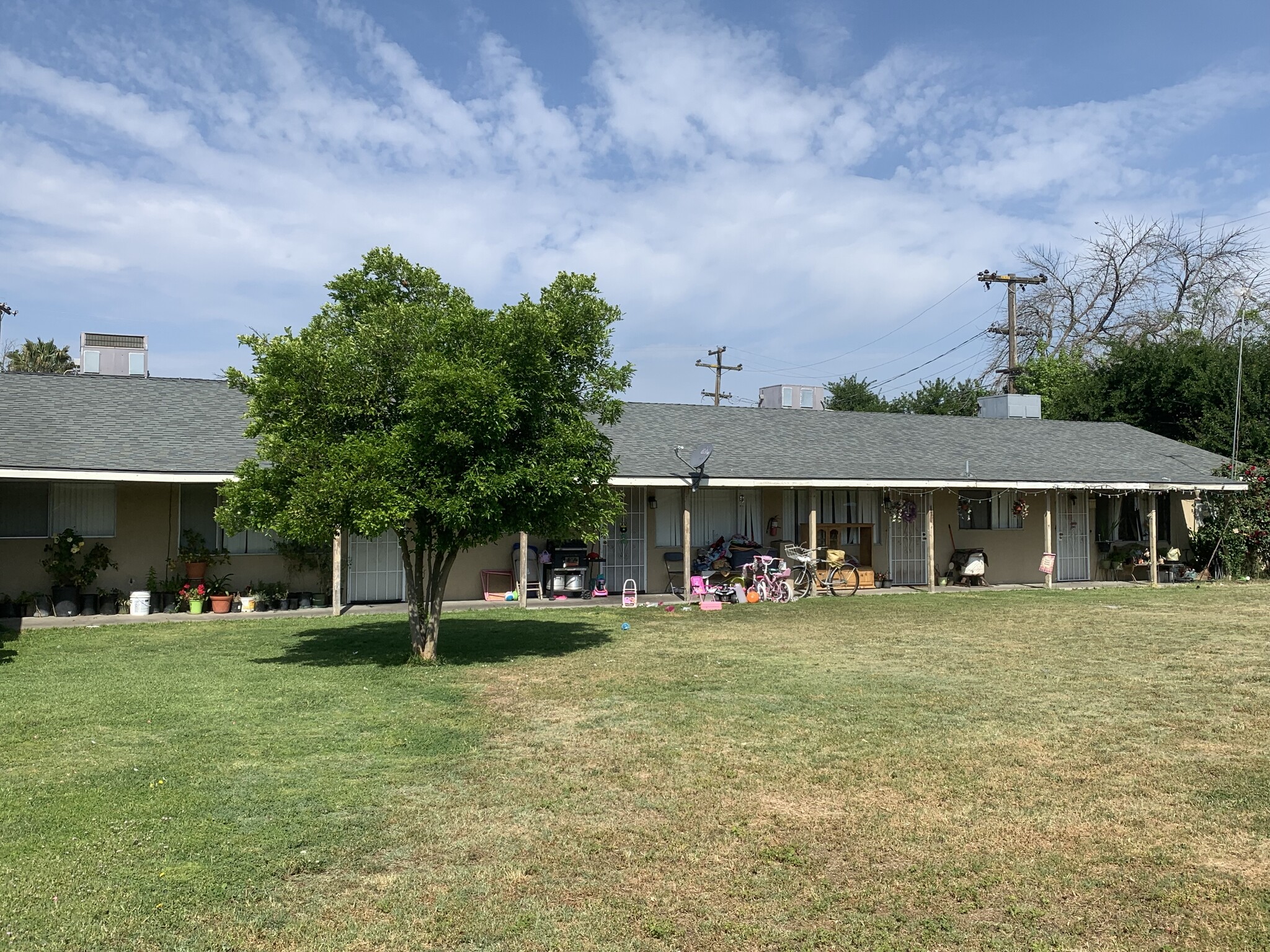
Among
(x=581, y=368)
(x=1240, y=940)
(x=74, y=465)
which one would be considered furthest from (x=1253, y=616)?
(x=74, y=465)

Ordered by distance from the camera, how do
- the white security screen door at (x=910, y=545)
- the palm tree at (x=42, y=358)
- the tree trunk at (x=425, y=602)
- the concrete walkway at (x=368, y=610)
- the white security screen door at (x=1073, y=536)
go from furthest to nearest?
the palm tree at (x=42, y=358) < the white security screen door at (x=1073, y=536) < the white security screen door at (x=910, y=545) < the concrete walkway at (x=368, y=610) < the tree trunk at (x=425, y=602)

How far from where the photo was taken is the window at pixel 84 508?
1461cm

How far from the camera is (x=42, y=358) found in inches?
1371

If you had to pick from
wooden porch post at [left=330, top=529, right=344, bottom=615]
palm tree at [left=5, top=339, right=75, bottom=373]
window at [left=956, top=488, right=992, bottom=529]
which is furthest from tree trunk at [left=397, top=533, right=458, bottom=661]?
palm tree at [left=5, top=339, right=75, bottom=373]

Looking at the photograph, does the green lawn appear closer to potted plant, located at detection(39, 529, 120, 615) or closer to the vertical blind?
potted plant, located at detection(39, 529, 120, 615)

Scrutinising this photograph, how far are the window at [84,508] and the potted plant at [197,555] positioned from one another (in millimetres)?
1037

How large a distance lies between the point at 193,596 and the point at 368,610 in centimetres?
258

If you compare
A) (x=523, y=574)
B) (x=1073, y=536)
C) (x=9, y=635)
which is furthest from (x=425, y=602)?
(x=1073, y=536)

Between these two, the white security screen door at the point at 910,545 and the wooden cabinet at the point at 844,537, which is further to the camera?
the white security screen door at the point at 910,545

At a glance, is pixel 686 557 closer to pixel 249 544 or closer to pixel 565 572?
pixel 565 572

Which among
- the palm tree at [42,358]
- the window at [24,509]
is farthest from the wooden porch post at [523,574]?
the palm tree at [42,358]

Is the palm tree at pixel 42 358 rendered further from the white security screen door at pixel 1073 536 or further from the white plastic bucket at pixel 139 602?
the white security screen door at pixel 1073 536

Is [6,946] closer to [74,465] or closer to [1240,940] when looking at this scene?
[1240,940]

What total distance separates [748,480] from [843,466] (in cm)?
265
